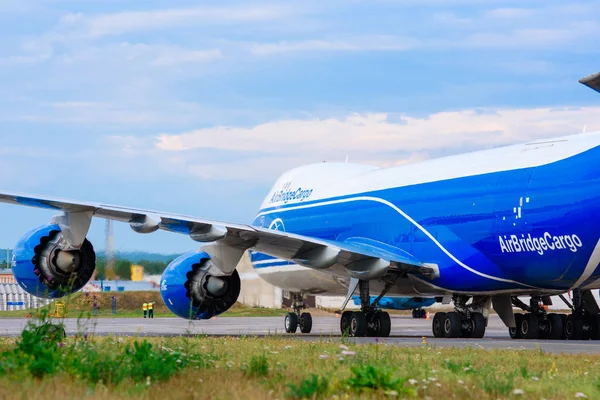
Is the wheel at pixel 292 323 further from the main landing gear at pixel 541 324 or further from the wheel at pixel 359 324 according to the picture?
the main landing gear at pixel 541 324

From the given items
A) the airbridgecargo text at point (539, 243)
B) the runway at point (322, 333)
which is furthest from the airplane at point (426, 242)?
the runway at point (322, 333)

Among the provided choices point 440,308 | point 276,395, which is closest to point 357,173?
point 276,395

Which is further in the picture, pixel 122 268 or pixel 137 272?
pixel 137 272

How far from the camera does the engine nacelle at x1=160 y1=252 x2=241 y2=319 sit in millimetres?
24312

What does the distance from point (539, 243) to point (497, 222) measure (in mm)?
1305

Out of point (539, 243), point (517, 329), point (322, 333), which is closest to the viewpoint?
point (539, 243)

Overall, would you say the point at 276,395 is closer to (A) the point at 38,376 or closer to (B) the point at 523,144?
(A) the point at 38,376

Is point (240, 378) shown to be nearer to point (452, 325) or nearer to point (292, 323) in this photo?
point (452, 325)

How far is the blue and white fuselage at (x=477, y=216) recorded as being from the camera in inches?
805

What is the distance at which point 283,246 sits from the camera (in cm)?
2420

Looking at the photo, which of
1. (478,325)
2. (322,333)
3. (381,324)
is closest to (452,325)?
(478,325)

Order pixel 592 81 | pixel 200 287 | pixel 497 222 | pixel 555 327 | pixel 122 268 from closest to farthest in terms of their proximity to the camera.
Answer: pixel 592 81
pixel 497 222
pixel 200 287
pixel 555 327
pixel 122 268

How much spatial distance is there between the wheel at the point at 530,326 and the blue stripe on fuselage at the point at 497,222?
214cm

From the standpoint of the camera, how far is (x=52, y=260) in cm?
2177
